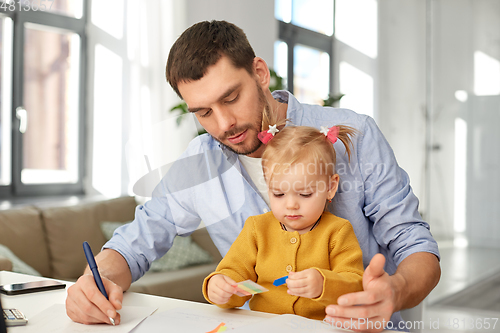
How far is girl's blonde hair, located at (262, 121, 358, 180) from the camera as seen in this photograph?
94 cm

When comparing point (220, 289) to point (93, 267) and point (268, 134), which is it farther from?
point (268, 134)

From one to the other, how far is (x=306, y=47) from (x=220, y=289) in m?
4.38

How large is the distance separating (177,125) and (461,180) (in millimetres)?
2145

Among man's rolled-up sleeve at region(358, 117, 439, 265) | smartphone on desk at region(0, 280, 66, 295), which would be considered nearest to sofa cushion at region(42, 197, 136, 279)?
smartphone on desk at region(0, 280, 66, 295)

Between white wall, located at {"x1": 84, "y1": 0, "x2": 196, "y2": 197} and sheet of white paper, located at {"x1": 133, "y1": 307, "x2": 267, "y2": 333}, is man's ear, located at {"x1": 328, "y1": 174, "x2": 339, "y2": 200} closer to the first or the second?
sheet of white paper, located at {"x1": 133, "y1": 307, "x2": 267, "y2": 333}

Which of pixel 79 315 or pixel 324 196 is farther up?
pixel 324 196

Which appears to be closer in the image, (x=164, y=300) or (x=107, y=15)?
(x=164, y=300)

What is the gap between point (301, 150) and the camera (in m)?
0.95

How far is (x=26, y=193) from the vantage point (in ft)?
10.8

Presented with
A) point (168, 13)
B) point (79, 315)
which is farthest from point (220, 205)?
point (168, 13)

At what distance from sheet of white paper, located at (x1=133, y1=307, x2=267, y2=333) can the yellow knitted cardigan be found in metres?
0.03

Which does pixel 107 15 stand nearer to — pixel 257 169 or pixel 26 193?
pixel 26 193

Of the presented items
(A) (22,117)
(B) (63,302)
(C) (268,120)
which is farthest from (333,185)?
(A) (22,117)

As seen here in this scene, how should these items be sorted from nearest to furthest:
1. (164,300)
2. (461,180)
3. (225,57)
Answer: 1. (164,300)
2. (225,57)
3. (461,180)
